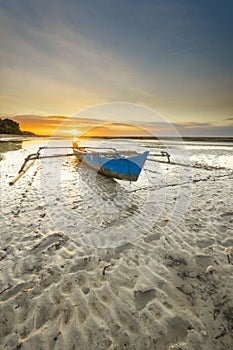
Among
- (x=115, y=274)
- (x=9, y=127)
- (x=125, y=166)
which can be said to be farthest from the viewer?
(x=9, y=127)

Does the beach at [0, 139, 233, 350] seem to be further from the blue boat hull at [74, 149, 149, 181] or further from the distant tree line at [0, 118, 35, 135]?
the distant tree line at [0, 118, 35, 135]

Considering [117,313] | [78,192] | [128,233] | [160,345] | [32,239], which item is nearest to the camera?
[160,345]

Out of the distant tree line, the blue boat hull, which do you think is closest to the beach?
the blue boat hull

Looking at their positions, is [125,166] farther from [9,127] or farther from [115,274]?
[9,127]

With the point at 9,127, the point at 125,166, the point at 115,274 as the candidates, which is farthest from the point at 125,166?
the point at 9,127

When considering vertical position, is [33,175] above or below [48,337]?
above

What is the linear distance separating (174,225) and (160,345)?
317cm

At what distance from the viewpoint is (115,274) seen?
327 centimetres

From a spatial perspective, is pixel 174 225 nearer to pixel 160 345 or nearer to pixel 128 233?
pixel 128 233

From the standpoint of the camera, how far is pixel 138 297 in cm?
283

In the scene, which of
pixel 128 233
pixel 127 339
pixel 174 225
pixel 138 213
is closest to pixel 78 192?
pixel 138 213

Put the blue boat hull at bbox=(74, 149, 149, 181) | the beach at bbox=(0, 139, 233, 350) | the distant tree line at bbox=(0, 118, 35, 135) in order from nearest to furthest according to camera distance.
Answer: the beach at bbox=(0, 139, 233, 350) → the blue boat hull at bbox=(74, 149, 149, 181) → the distant tree line at bbox=(0, 118, 35, 135)

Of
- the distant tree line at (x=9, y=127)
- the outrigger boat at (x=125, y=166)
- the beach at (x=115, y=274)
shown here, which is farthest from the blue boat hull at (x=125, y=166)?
the distant tree line at (x=9, y=127)

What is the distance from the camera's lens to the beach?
90.3 inches
